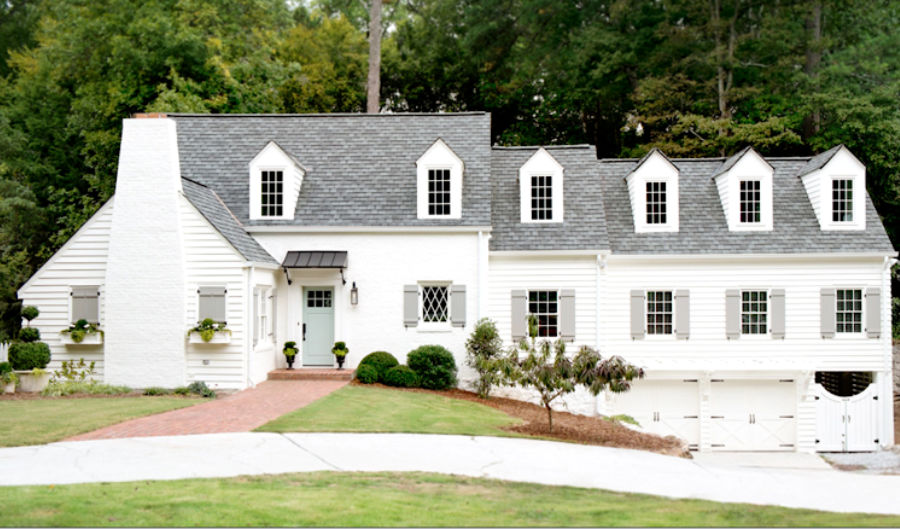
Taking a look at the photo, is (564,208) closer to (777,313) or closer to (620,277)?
(620,277)

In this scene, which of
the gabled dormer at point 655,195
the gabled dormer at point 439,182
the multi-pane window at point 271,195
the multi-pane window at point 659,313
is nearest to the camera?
the gabled dormer at point 439,182

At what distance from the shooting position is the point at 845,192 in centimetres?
2223

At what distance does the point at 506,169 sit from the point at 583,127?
15.0 meters

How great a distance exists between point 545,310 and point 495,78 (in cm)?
1921

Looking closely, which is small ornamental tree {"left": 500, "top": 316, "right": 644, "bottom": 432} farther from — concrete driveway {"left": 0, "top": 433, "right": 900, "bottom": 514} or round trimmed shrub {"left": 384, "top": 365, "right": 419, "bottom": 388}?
round trimmed shrub {"left": 384, "top": 365, "right": 419, "bottom": 388}

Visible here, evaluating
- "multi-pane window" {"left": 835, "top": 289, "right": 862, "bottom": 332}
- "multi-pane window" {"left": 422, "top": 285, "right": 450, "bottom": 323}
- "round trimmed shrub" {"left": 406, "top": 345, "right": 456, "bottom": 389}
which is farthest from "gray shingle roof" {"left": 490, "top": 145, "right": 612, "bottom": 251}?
"multi-pane window" {"left": 835, "top": 289, "right": 862, "bottom": 332}

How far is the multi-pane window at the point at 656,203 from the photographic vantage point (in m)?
22.5

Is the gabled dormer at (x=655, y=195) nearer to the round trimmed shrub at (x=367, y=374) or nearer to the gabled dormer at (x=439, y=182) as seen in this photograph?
the gabled dormer at (x=439, y=182)

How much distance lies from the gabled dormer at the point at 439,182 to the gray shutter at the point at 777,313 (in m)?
8.66

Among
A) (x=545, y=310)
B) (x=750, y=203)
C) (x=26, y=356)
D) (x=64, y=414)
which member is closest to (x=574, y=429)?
(x=545, y=310)

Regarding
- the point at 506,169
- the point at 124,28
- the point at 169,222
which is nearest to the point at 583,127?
the point at 506,169

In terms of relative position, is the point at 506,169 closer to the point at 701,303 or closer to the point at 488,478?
the point at 701,303

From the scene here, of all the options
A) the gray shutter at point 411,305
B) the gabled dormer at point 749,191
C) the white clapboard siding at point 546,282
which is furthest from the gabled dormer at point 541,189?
the gabled dormer at point 749,191

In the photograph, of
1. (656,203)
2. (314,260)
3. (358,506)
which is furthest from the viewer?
(656,203)
